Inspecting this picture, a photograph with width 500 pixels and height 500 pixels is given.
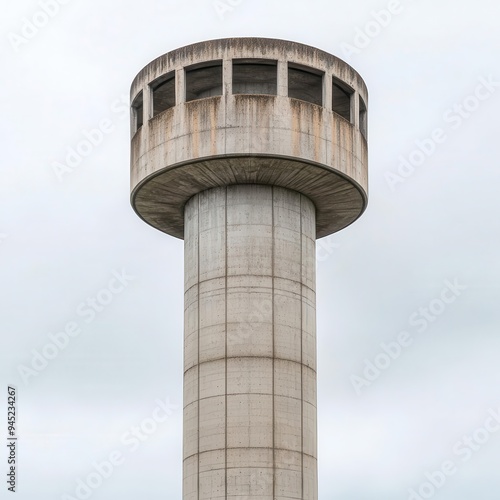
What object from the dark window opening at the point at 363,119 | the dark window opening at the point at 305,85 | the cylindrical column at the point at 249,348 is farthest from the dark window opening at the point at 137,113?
the dark window opening at the point at 363,119

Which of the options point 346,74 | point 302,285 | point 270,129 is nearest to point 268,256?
point 302,285

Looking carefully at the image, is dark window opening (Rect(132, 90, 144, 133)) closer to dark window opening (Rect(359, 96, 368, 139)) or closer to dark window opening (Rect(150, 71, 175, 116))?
dark window opening (Rect(150, 71, 175, 116))

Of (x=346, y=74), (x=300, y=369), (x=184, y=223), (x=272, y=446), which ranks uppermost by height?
(x=346, y=74)

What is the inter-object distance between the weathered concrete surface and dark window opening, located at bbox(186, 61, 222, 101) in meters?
0.55

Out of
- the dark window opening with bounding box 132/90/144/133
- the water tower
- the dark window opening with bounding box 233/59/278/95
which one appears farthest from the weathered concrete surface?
the dark window opening with bounding box 132/90/144/133

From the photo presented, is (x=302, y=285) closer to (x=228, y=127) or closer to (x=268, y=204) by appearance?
(x=268, y=204)

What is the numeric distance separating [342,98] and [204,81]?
226 inches

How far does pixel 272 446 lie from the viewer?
4319 cm

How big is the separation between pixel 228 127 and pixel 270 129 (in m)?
1.54

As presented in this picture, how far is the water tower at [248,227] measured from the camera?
1711 inches

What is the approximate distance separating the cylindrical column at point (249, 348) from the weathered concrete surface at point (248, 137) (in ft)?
3.87

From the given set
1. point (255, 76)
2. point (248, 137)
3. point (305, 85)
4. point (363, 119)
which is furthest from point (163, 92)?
point (363, 119)

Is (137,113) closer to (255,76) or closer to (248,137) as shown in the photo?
(255,76)

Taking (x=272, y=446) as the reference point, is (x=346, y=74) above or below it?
above
